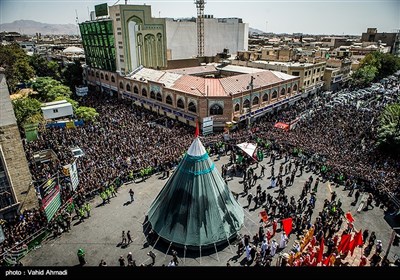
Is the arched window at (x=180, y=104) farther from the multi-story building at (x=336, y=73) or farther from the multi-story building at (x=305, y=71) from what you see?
the multi-story building at (x=336, y=73)

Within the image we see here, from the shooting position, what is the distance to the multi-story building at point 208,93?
34281 millimetres

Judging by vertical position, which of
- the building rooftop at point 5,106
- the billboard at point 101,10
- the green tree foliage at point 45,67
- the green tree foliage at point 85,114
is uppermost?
the billboard at point 101,10

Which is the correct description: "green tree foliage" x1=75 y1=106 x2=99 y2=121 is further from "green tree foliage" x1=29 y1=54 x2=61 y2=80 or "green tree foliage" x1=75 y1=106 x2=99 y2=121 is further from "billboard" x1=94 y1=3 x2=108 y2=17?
"green tree foliage" x1=29 y1=54 x2=61 y2=80

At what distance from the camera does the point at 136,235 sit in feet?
57.4

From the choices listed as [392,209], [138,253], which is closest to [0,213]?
[138,253]

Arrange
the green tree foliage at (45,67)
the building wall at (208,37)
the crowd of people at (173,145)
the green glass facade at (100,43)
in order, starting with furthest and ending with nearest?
the building wall at (208,37) → the green tree foliage at (45,67) → the green glass facade at (100,43) → the crowd of people at (173,145)

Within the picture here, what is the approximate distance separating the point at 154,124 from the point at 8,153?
62.2 ft

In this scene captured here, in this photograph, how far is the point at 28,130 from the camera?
28.6m

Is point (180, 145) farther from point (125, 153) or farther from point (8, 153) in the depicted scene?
point (8, 153)

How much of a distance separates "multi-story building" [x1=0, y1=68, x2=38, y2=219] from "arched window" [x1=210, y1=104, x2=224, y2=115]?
21364mm

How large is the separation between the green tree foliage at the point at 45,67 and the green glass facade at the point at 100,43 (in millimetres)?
9665

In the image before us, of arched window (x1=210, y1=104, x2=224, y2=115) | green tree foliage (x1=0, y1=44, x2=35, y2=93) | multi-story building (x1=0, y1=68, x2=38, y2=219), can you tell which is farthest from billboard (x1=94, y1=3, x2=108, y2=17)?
multi-story building (x1=0, y1=68, x2=38, y2=219)

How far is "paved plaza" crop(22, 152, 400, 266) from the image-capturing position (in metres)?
15.6

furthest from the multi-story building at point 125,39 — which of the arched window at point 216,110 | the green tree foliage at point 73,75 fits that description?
the arched window at point 216,110
